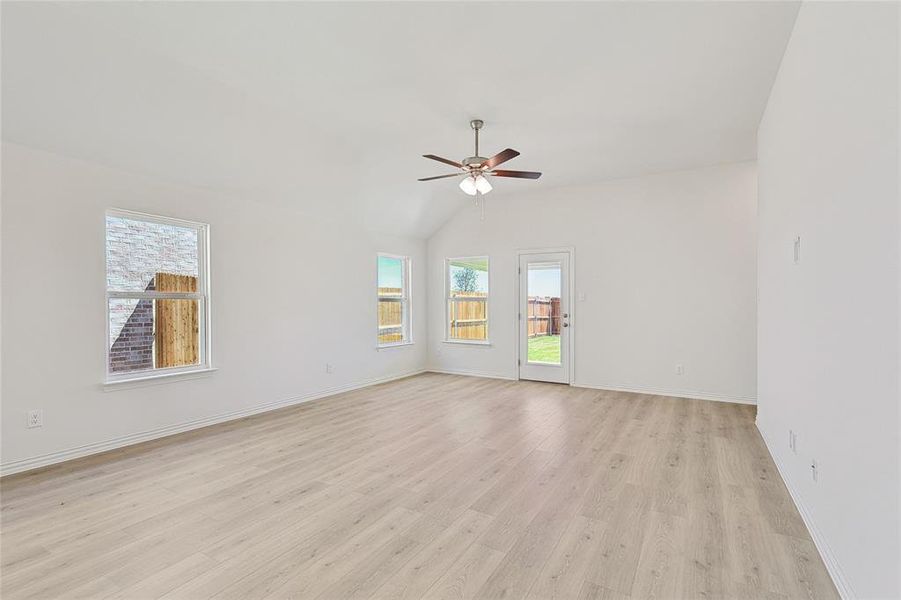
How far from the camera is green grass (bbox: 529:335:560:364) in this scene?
21.4 feet

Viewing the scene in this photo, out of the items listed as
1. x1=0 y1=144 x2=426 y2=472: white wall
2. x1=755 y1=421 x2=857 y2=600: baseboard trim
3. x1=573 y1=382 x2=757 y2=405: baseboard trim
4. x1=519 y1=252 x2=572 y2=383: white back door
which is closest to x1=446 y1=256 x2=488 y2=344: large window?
x1=519 y1=252 x2=572 y2=383: white back door

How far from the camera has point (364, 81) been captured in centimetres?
329

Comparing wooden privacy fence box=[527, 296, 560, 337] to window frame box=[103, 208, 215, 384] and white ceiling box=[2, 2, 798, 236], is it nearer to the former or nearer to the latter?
white ceiling box=[2, 2, 798, 236]

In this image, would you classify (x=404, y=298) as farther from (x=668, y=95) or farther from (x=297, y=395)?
(x=668, y=95)

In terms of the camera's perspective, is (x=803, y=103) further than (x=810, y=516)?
Yes

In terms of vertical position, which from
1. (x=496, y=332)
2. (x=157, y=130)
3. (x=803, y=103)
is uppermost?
(x=157, y=130)

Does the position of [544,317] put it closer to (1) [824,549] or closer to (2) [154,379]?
(1) [824,549]

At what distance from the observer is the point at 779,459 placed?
10.6ft

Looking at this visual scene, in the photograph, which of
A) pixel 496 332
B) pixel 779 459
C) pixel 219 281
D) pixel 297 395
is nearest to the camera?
pixel 779 459

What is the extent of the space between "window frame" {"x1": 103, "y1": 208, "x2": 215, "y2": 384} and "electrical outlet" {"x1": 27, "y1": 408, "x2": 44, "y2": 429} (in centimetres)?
46

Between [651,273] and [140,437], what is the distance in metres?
5.95

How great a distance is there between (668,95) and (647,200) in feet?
8.06

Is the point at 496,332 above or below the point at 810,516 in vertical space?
above

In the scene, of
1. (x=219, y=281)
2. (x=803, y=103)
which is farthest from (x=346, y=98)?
(x=803, y=103)
